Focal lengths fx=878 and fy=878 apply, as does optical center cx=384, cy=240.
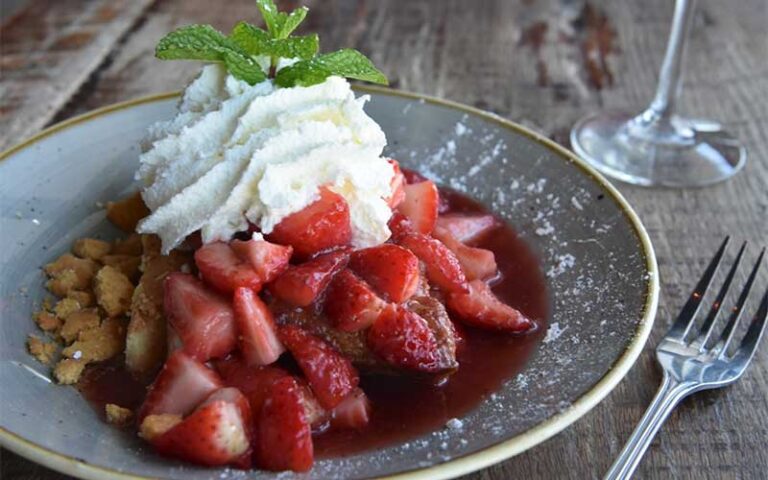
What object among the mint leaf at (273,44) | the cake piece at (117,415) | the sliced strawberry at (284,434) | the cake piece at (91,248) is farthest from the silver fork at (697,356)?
the cake piece at (91,248)

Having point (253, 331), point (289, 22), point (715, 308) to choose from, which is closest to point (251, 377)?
point (253, 331)

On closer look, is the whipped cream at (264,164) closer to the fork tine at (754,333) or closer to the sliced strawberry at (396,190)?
the sliced strawberry at (396,190)

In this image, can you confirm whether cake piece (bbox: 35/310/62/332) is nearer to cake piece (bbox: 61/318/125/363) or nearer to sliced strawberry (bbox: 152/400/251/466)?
cake piece (bbox: 61/318/125/363)

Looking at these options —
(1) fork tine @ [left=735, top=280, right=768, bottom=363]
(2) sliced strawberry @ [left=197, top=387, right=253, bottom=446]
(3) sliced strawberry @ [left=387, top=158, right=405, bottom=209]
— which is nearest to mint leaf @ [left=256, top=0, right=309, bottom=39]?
(3) sliced strawberry @ [left=387, top=158, right=405, bottom=209]

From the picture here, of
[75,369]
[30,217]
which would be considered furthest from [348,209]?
[30,217]

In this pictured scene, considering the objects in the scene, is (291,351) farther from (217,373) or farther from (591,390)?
(591,390)
